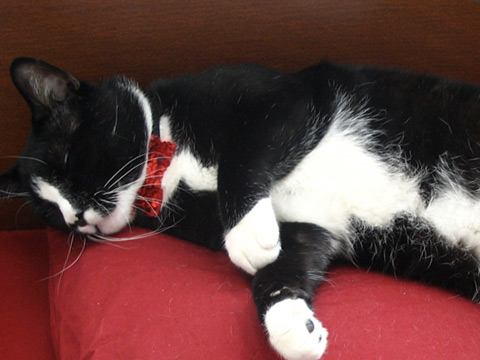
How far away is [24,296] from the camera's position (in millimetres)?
1236

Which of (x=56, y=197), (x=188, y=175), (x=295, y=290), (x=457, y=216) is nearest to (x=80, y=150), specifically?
(x=56, y=197)

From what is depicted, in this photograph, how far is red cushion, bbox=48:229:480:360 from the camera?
756mm

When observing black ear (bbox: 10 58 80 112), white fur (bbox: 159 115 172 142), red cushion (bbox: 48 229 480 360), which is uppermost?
black ear (bbox: 10 58 80 112)

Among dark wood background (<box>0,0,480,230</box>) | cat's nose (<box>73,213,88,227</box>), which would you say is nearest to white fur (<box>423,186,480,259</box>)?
dark wood background (<box>0,0,480,230</box>)

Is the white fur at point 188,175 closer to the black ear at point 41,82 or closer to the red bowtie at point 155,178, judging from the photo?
the red bowtie at point 155,178

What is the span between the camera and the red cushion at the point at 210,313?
76 centimetres

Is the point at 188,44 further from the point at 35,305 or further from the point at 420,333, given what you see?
the point at 420,333

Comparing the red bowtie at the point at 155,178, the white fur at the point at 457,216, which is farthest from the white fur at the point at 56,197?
the white fur at the point at 457,216

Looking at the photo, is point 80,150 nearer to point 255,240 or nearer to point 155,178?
point 155,178

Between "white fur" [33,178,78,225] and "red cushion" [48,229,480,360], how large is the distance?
0.32ft

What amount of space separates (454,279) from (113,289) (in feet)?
2.18

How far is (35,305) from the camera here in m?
1.22

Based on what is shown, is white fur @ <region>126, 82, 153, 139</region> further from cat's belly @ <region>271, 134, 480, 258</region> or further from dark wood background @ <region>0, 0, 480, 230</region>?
cat's belly @ <region>271, 134, 480, 258</region>

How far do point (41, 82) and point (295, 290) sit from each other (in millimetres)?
708
